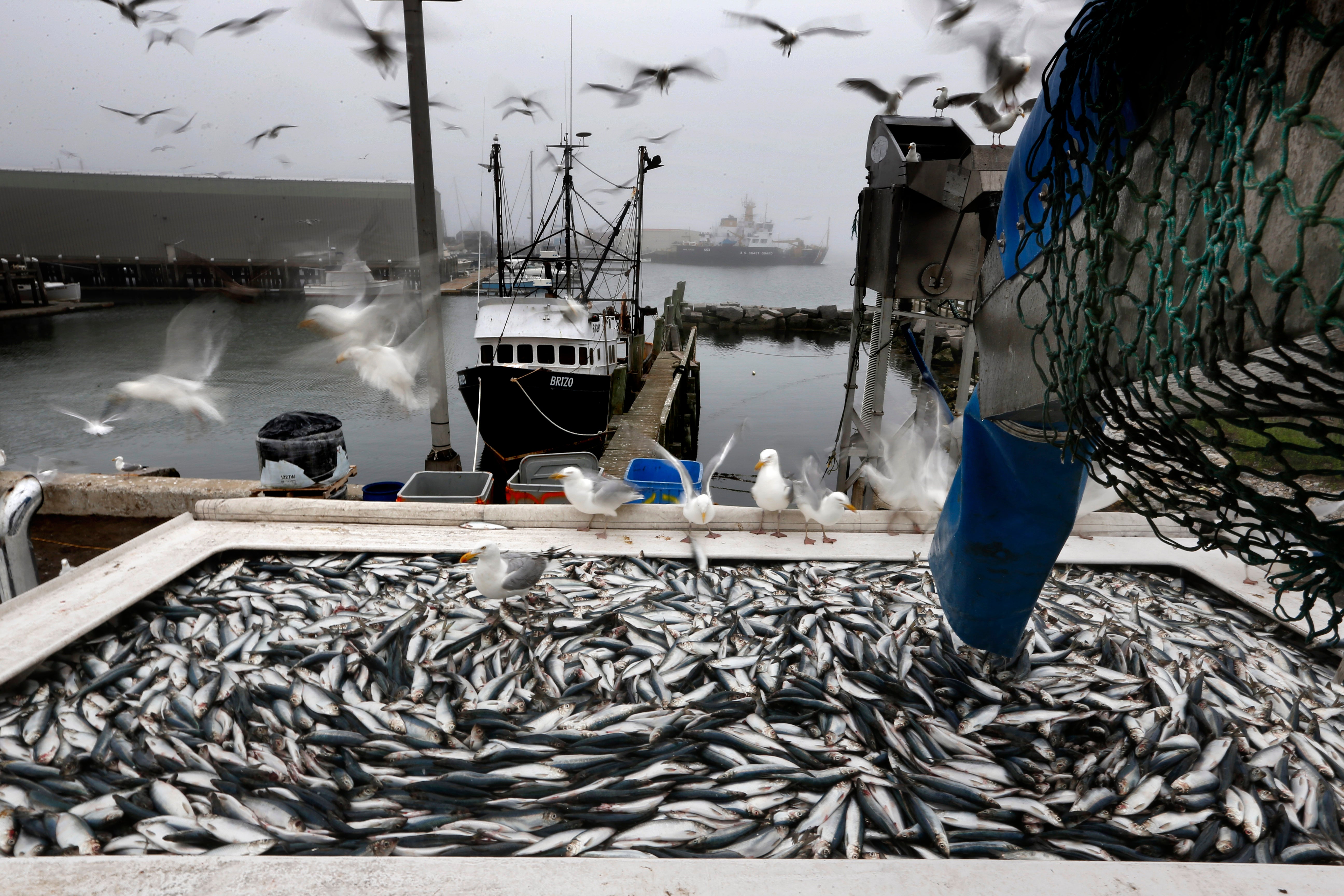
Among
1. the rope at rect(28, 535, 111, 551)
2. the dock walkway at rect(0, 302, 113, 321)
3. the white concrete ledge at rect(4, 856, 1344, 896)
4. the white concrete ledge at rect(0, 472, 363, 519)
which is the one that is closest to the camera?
the white concrete ledge at rect(4, 856, 1344, 896)

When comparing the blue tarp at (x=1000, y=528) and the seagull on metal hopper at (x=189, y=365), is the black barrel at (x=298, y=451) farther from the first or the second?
the blue tarp at (x=1000, y=528)

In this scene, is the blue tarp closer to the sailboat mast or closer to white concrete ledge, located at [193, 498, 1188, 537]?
white concrete ledge, located at [193, 498, 1188, 537]

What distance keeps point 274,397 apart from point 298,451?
956 inches

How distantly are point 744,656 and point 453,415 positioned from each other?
2274 centimetres

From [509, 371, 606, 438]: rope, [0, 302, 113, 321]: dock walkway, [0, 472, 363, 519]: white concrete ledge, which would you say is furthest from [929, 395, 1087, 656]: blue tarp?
[0, 302, 113, 321]: dock walkway

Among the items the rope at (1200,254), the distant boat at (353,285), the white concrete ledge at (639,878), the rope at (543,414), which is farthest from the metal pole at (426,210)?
the rope at (1200,254)

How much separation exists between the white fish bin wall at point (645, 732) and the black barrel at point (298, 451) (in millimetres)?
1507

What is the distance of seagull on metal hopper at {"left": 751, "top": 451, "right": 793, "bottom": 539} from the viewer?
5.54 m

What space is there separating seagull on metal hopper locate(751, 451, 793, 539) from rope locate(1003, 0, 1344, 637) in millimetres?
3460

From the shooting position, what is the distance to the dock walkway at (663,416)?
43.2ft

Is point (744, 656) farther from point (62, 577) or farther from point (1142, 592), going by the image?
point (62, 577)

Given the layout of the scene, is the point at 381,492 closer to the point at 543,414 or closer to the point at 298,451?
the point at 298,451

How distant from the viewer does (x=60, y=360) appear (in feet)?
107

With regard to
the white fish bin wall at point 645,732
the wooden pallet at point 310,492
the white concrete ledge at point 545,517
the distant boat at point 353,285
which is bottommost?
the white fish bin wall at point 645,732
